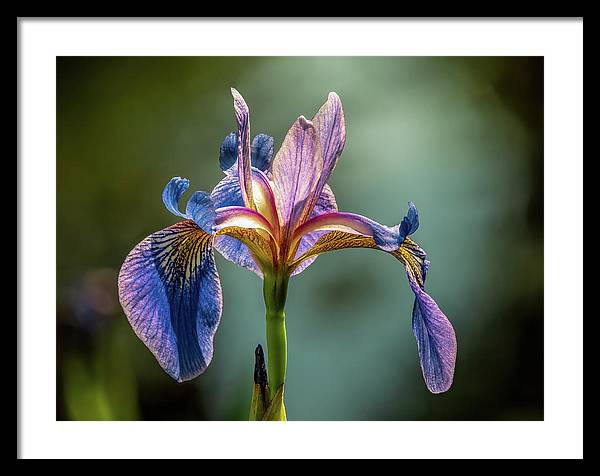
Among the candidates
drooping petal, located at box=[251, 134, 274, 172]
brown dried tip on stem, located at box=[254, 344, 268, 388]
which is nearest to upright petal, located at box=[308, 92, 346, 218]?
drooping petal, located at box=[251, 134, 274, 172]

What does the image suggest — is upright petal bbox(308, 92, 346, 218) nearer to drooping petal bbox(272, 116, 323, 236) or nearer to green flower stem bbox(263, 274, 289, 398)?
drooping petal bbox(272, 116, 323, 236)

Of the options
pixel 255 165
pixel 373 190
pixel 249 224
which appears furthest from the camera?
pixel 373 190

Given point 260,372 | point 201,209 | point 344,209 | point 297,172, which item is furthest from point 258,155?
point 344,209

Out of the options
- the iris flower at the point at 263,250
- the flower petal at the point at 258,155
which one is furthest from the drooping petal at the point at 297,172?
the flower petal at the point at 258,155

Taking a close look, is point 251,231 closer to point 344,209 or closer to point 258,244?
point 258,244
